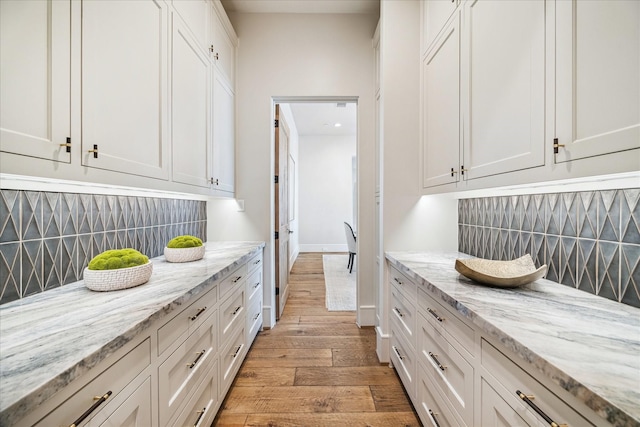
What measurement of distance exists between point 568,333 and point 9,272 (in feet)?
5.94

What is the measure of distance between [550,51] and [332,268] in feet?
15.1

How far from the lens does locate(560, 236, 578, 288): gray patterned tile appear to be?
1178mm

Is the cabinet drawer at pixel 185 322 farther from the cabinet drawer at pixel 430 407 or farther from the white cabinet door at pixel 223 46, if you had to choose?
the white cabinet door at pixel 223 46

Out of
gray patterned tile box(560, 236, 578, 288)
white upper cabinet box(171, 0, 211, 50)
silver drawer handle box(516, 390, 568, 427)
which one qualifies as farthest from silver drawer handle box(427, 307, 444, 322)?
white upper cabinet box(171, 0, 211, 50)

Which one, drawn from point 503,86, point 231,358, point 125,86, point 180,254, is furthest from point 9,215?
point 503,86

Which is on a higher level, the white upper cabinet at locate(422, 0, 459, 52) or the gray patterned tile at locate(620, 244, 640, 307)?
the white upper cabinet at locate(422, 0, 459, 52)

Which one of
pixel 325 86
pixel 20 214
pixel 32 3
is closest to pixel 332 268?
pixel 325 86

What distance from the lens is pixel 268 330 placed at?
264 cm

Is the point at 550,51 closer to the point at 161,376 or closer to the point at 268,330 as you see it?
the point at 161,376

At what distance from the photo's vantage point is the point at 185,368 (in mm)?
1145

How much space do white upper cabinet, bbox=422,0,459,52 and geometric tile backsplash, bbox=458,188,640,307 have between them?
118cm

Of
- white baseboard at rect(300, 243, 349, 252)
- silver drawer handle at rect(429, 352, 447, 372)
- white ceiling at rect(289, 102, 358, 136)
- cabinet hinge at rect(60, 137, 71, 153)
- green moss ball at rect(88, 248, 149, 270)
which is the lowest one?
white baseboard at rect(300, 243, 349, 252)

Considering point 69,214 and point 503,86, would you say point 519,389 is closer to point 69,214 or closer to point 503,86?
Answer: point 503,86

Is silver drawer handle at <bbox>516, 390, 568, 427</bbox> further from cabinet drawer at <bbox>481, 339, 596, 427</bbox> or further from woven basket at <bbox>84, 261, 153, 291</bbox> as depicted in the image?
woven basket at <bbox>84, 261, 153, 291</bbox>
